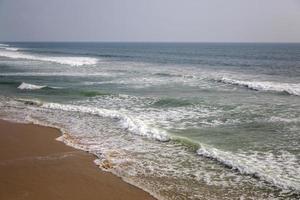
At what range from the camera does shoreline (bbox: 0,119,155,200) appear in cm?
814

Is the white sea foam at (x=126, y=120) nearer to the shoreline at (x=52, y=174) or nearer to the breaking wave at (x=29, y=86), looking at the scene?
the shoreline at (x=52, y=174)

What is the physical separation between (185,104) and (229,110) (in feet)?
8.70

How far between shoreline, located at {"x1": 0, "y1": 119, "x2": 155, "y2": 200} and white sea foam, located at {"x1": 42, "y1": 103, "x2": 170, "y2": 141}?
2853 mm

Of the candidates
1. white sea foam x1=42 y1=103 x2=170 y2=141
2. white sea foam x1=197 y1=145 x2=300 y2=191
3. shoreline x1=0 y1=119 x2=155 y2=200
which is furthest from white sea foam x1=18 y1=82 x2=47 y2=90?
white sea foam x1=197 y1=145 x2=300 y2=191

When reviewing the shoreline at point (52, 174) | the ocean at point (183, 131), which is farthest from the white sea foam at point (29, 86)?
the shoreline at point (52, 174)

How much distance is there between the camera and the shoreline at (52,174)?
814cm

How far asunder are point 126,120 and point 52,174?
21.0 ft

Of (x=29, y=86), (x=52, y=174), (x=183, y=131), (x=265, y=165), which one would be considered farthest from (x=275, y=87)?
(x=52, y=174)

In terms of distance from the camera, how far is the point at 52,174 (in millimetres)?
9273

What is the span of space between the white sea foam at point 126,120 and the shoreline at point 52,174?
2.85 metres

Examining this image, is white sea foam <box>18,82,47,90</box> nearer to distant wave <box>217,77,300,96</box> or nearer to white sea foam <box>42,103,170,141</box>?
white sea foam <box>42,103,170,141</box>

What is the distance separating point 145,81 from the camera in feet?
99.6

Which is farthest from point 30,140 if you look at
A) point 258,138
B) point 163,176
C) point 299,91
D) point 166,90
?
point 299,91

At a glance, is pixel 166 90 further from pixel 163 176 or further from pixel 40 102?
→ pixel 163 176
